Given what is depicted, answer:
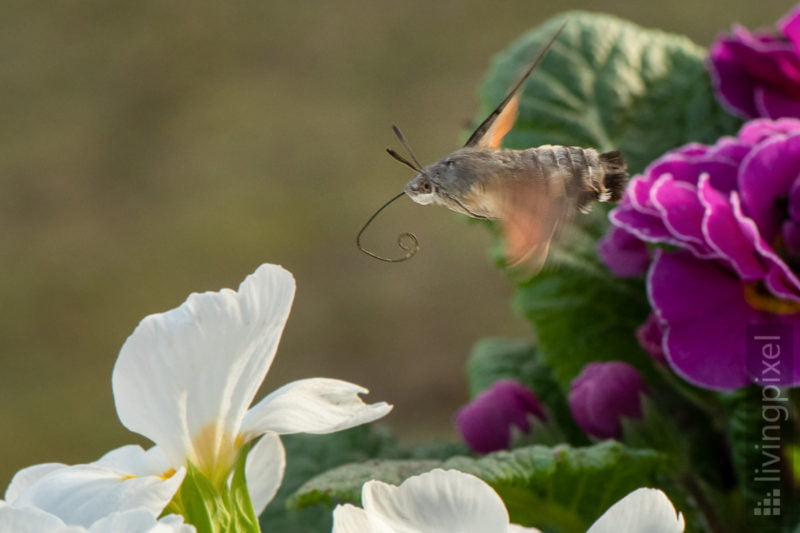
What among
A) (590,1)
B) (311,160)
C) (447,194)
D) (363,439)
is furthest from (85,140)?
(447,194)

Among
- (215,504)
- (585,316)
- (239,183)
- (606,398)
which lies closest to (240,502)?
(215,504)

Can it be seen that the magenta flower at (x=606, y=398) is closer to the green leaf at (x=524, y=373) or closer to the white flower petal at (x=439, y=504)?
the green leaf at (x=524, y=373)

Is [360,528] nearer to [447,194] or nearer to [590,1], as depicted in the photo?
[447,194]

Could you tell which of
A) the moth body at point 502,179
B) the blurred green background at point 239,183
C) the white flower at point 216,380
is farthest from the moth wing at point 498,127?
the blurred green background at point 239,183

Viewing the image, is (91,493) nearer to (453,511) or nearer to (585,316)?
(453,511)

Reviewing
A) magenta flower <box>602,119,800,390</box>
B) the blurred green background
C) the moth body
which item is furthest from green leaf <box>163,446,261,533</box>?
the blurred green background

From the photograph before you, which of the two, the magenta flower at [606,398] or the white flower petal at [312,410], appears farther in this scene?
the magenta flower at [606,398]
